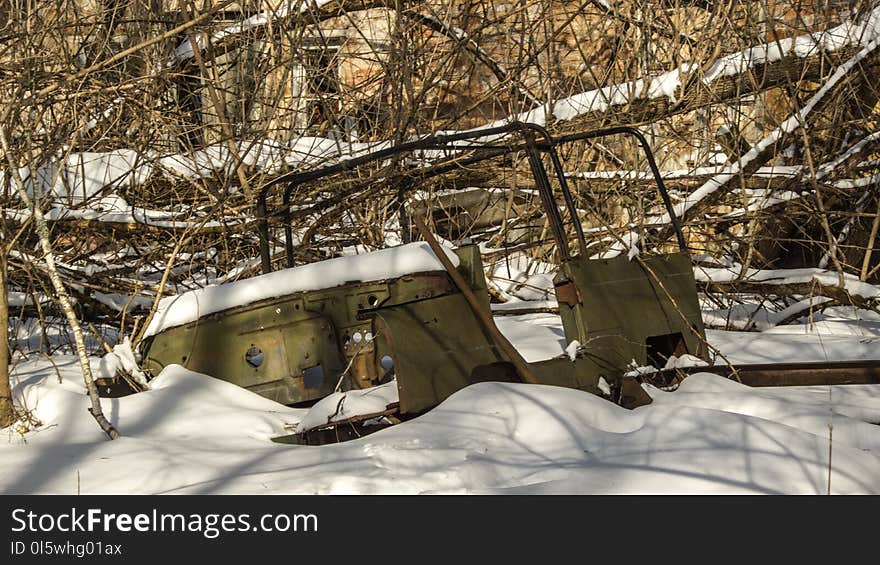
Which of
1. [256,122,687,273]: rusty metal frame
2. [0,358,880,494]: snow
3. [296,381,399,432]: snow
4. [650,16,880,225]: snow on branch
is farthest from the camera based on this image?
A: [650,16,880,225]: snow on branch

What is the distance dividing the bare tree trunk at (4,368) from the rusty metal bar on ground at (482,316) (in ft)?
6.59

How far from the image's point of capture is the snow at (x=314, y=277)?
5.01 m

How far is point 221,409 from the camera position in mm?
4555

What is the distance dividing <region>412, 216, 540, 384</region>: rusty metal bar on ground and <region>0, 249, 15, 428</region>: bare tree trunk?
79.1 inches

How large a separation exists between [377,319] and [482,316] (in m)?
0.57

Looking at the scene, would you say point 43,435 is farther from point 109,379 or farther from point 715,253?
point 715,253

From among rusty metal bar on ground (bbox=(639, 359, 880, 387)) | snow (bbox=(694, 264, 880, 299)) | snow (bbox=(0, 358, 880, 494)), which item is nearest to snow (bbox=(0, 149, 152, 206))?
snow (bbox=(0, 358, 880, 494))

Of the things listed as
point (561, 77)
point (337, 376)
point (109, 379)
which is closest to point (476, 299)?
point (337, 376)

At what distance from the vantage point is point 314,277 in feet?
16.6

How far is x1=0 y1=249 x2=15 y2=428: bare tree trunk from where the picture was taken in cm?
413

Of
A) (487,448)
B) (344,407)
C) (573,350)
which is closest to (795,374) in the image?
(573,350)

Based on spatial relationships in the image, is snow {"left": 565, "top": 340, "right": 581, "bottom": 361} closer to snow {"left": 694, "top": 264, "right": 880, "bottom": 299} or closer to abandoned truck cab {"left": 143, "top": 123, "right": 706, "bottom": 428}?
abandoned truck cab {"left": 143, "top": 123, "right": 706, "bottom": 428}

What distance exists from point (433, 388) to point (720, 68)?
496 centimetres

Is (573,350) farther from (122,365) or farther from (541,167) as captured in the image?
(122,365)
